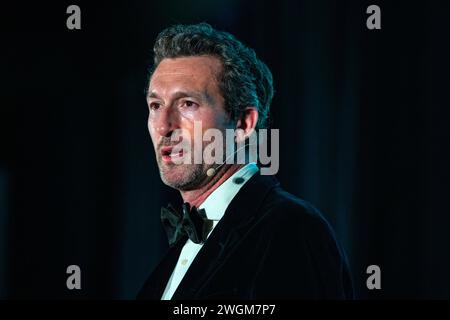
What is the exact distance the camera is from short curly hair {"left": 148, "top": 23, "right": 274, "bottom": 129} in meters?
2.03

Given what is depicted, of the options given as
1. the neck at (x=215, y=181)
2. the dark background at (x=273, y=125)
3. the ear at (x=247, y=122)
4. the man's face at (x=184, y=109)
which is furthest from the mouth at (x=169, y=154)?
the dark background at (x=273, y=125)

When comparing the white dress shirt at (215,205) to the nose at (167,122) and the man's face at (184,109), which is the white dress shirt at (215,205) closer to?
the man's face at (184,109)

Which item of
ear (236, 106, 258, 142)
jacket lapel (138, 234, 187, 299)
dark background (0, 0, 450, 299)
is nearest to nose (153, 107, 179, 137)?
ear (236, 106, 258, 142)

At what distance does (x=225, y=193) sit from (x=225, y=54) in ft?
1.46

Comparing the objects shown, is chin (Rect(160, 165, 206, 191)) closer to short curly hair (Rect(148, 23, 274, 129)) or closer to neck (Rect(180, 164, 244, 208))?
neck (Rect(180, 164, 244, 208))

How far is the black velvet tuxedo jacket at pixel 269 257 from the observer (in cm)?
160

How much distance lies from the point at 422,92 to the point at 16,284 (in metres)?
2.06

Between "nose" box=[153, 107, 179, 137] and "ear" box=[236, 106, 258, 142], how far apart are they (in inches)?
8.6

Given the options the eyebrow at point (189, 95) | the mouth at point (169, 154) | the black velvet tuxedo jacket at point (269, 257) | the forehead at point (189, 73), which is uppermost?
the forehead at point (189, 73)

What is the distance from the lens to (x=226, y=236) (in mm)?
1765

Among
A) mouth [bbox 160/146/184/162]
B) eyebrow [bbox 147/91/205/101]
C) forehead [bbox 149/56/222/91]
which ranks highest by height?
forehead [bbox 149/56/222/91]

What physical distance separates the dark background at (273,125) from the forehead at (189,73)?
719 mm
